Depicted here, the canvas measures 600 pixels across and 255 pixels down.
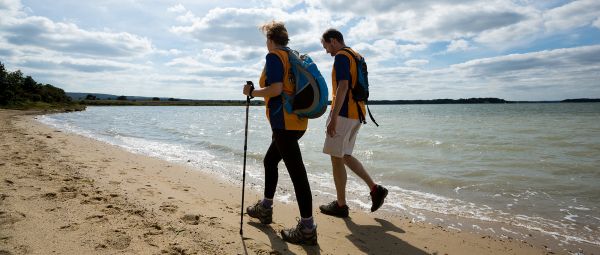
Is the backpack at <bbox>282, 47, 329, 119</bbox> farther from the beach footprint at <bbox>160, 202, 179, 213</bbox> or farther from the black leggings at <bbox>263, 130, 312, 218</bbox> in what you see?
the beach footprint at <bbox>160, 202, 179, 213</bbox>

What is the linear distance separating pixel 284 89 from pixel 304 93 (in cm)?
19

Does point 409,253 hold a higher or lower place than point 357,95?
lower

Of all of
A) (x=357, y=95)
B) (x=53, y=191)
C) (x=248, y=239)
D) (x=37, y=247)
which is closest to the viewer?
(x=37, y=247)

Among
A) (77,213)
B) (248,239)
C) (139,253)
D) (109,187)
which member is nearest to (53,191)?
(109,187)

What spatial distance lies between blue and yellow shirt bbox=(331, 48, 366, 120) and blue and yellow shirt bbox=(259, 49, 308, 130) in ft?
3.15

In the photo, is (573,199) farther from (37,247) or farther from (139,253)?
(37,247)

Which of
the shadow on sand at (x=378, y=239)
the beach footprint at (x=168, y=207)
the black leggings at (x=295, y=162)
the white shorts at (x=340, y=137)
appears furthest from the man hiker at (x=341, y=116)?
the beach footprint at (x=168, y=207)

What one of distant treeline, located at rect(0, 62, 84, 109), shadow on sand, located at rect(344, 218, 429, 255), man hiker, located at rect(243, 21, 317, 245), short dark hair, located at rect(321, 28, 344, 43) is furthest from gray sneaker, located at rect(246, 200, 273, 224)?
distant treeline, located at rect(0, 62, 84, 109)

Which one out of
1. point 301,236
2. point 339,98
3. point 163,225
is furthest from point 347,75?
point 163,225

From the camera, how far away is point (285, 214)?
5000mm

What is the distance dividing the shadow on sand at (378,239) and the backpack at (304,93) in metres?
1.55

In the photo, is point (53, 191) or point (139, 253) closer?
point (139, 253)

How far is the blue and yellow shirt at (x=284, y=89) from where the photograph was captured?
345cm

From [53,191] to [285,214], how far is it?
3.08 meters
